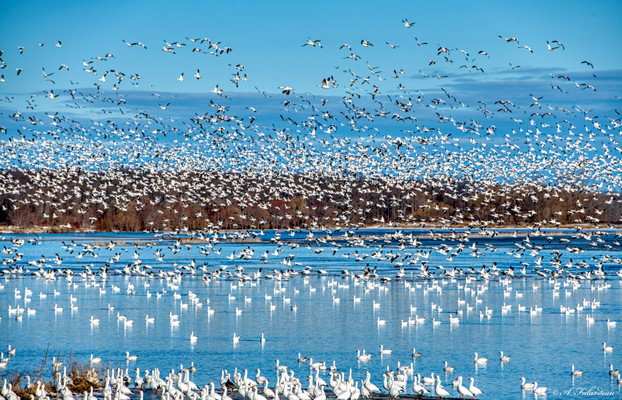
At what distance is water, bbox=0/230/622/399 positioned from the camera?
2177 centimetres

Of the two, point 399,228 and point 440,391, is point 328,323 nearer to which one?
point 440,391

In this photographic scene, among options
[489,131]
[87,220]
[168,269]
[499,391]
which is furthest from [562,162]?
[499,391]

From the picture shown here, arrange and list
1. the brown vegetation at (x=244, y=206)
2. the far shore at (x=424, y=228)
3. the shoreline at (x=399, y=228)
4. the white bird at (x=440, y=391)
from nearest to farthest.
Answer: the white bird at (x=440, y=391)
the far shore at (x=424, y=228)
the shoreline at (x=399, y=228)
the brown vegetation at (x=244, y=206)

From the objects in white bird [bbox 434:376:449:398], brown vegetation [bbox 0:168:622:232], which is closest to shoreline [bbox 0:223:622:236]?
brown vegetation [bbox 0:168:622:232]

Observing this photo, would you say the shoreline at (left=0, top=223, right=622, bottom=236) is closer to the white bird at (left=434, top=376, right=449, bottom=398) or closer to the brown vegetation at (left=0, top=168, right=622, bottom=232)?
the brown vegetation at (left=0, top=168, right=622, bottom=232)

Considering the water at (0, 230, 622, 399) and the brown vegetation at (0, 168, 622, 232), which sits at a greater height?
the brown vegetation at (0, 168, 622, 232)

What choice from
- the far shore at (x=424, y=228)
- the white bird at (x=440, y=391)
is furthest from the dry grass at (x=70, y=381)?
the far shore at (x=424, y=228)

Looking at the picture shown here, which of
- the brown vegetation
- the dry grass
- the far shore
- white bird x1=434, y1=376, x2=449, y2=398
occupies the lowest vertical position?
white bird x1=434, y1=376, x2=449, y2=398

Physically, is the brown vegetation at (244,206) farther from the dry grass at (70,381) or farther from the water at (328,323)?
the dry grass at (70,381)

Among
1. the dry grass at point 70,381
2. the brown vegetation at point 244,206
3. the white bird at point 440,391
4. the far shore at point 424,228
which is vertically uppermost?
the brown vegetation at point 244,206

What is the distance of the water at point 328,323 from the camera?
71.4ft

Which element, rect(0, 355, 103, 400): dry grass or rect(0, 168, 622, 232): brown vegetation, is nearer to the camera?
rect(0, 355, 103, 400): dry grass

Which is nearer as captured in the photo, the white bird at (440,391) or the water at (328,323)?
the white bird at (440,391)

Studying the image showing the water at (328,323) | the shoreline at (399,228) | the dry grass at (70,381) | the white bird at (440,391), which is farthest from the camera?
the shoreline at (399,228)
